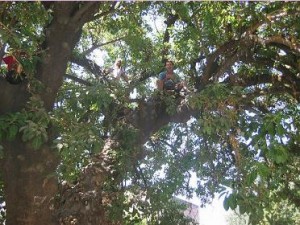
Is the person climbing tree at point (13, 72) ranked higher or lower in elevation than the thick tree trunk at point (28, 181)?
higher

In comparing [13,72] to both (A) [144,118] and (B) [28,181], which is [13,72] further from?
(A) [144,118]

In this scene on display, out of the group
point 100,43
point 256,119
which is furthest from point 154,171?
point 100,43

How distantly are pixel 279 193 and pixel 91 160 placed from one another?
4.02 metres

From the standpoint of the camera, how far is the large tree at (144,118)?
4.89 metres

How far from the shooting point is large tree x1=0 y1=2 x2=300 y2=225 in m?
4.89

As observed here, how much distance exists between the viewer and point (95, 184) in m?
5.44

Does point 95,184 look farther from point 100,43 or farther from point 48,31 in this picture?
point 100,43

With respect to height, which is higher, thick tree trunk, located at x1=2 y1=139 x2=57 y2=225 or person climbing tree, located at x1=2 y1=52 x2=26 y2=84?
person climbing tree, located at x1=2 y1=52 x2=26 y2=84

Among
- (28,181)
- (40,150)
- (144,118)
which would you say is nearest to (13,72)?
(40,150)

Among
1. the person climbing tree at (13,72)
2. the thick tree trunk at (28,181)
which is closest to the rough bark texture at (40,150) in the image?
the thick tree trunk at (28,181)

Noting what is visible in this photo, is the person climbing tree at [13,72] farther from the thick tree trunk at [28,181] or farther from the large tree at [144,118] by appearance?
the thick tree trunk at [28,181]

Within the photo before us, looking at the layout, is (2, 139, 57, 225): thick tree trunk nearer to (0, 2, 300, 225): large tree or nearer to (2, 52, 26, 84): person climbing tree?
(0, 2, 300, 225): large tree

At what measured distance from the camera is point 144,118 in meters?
6.82

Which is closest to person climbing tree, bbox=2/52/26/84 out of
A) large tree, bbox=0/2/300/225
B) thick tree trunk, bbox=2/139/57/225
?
Answer: large tree, bbox=0/2/300/225
